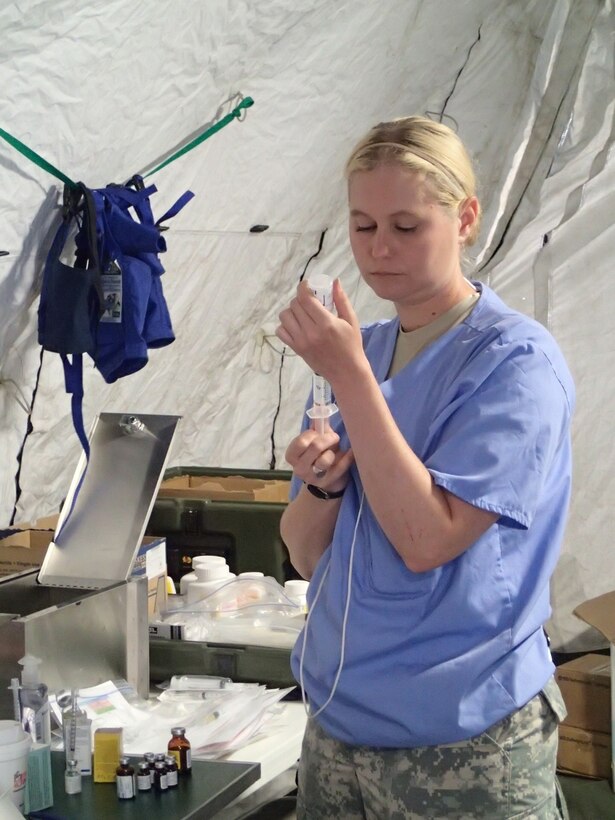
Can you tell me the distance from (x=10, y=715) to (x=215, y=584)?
25.6 inches

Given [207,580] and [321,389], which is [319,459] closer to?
[321,389]

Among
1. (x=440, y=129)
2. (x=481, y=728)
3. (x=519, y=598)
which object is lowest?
(x=481, y=728)

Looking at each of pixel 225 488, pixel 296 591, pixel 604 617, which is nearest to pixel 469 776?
pixel 296 591

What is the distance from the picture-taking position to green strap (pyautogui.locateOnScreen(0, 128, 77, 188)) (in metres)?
1.65

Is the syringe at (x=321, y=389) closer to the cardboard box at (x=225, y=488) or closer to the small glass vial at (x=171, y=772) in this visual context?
the small glass vial at (x=171, y=772)

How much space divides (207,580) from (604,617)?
1245 mm

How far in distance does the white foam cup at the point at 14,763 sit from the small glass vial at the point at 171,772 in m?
0.17

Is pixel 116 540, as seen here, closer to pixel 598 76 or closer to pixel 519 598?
pixel 519 598

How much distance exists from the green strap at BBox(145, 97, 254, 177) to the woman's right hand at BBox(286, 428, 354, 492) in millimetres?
1083

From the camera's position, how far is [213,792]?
127cm

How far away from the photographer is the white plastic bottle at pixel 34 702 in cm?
136

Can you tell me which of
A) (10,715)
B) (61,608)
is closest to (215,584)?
(61,608)

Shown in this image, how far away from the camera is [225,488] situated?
8.82ft

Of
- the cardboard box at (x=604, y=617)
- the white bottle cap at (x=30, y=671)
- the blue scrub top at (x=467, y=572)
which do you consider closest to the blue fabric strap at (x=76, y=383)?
the white bottle cap at (x=30, y=671)
